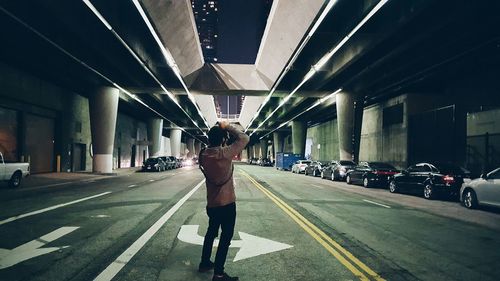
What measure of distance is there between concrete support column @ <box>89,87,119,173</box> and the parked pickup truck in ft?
39.4

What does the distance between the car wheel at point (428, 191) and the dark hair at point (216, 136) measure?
13.7m

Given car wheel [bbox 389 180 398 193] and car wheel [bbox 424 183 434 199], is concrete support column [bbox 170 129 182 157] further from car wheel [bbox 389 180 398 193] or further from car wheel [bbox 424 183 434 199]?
car wheel [bbox 424 183 434 199]

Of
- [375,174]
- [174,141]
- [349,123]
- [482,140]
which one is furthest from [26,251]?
[174,141]

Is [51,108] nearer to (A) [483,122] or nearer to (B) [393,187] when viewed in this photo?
(B) [393,187]

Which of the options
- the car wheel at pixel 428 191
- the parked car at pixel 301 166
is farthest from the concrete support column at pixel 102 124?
the car wheel at pixel 428 191

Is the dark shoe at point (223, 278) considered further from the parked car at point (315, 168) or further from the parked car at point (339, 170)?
the parked car at point (315, 168)

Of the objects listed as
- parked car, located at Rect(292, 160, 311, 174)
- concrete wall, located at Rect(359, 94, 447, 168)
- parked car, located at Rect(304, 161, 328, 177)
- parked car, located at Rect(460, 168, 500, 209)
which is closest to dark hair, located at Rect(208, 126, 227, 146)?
parked car, located at Rect(460, 168, 500, 209)

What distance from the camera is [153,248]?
6328 millimetres

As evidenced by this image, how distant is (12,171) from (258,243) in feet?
50.7

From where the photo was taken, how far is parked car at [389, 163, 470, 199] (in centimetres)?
1527

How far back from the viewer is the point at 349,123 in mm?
34281

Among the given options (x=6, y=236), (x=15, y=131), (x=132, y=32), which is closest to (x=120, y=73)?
(x=132, y=32)

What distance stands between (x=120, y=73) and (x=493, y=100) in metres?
25.2

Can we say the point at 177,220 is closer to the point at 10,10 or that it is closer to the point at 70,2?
the point at 70,2
